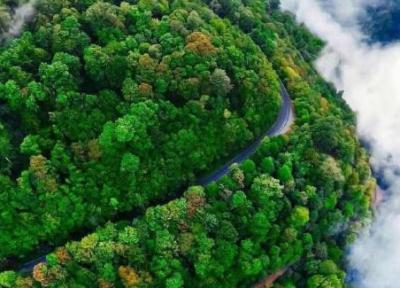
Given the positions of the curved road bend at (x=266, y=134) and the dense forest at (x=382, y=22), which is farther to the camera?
the dense forest at (x=382, y=22)

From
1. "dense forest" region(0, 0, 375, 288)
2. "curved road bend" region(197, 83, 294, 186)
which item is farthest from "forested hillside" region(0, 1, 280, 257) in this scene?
"curved road bend" region(197, 83, 294, 186)

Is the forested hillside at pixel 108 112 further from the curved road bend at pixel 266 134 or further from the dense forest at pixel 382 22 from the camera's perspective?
the dense forest at pixel 382 22

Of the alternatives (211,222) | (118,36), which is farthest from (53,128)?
(211,222)

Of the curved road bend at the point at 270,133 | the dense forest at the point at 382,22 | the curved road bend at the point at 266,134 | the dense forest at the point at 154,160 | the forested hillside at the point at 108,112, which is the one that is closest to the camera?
the dense forest at the point at 154,160

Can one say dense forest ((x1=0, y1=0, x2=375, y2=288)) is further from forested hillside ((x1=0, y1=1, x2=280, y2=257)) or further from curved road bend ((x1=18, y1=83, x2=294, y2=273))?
curved road bend ((x1=18, y1=83, x2=294, y2=273))

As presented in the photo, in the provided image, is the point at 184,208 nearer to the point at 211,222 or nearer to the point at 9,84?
the point at 211,222

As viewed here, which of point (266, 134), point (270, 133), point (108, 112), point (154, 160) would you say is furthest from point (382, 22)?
point (108, 112)

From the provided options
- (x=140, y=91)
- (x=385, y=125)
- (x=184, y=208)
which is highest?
(x=385, y=125)

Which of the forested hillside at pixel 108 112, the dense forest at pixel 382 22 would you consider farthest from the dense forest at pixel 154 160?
the dense forest at pixel 382 22

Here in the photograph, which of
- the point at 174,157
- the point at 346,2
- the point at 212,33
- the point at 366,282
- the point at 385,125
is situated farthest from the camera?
the point at 346,2
